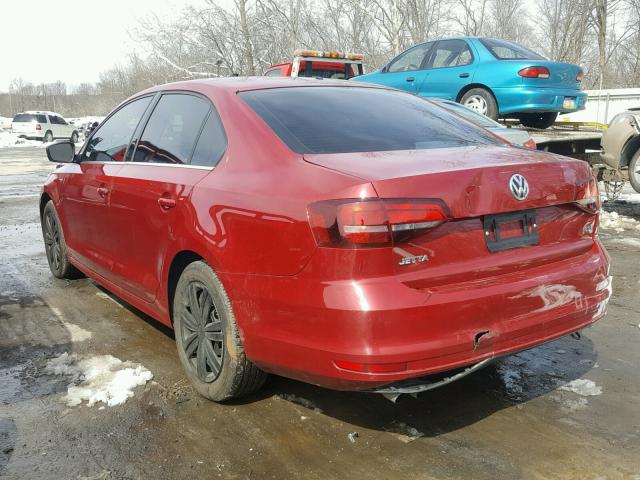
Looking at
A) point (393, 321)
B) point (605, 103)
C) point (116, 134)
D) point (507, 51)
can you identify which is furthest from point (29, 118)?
point (393, 321)

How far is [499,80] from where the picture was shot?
919 centimetres

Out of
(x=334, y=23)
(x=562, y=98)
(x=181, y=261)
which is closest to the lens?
(x=181, y=261)

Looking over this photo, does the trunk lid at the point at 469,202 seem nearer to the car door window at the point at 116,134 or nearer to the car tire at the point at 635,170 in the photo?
the car door window at the point at 116,134

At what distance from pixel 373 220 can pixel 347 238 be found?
125mm

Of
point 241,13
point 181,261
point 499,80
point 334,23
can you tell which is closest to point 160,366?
point 181,261

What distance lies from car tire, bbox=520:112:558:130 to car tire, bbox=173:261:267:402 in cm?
802

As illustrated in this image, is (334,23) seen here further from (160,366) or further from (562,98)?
(160,366)

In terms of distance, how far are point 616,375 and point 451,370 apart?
1.58m

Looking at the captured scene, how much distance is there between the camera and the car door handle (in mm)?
3460

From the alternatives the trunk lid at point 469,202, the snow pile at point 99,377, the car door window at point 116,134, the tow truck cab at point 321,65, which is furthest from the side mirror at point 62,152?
the tow truck cab at point 321,65

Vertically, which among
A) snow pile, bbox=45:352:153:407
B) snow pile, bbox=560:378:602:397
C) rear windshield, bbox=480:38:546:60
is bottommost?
snow pile, bbox=560:378:602:397

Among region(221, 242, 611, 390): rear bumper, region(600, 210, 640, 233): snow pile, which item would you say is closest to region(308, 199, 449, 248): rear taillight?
region(221, 242, 611, 390): rear bumper

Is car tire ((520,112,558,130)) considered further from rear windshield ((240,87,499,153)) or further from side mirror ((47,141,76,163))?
side mirror ((47,141,76,163))

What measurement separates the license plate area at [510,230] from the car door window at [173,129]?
1724mm
